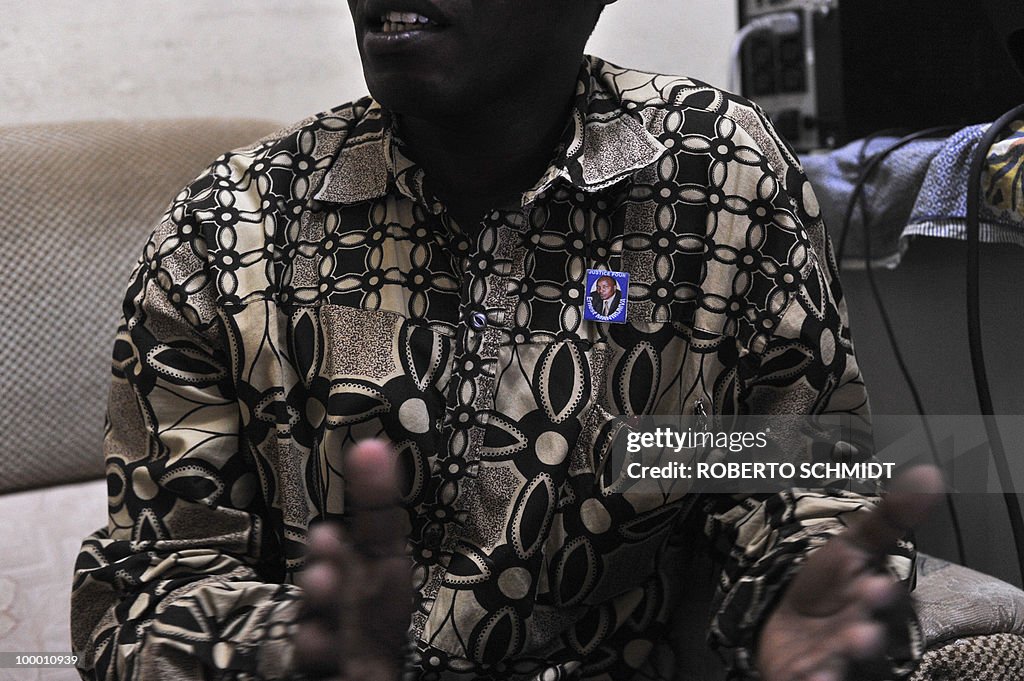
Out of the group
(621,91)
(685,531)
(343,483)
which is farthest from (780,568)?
(621,91)

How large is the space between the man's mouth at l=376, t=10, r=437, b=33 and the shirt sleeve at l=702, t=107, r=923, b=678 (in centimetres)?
28

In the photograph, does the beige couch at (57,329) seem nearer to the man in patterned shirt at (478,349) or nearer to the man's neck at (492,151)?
the man in patterned shirt at (478,349)

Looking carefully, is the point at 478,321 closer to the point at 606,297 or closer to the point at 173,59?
the point at 606,297

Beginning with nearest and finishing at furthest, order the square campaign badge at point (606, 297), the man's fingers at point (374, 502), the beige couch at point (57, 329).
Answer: the man's fingers at point (374, 502), the square campaign badge at point (606, 297), the beige couch at point (57, 329)

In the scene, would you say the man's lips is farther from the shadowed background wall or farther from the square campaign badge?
the shadowed background wall

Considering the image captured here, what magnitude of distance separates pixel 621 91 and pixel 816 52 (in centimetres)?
59

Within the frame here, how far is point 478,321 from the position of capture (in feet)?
2.58

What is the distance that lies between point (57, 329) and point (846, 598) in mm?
873

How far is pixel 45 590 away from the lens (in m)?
1.03

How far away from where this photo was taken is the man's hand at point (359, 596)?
0.53 m

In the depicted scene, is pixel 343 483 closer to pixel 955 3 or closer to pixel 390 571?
pixel 390 571

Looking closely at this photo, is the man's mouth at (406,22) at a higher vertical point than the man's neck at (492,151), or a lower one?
higher

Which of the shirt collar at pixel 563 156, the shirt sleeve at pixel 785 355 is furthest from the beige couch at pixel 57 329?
the shirt sleeve at pixel 785 355

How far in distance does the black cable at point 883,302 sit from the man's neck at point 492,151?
394 mm
